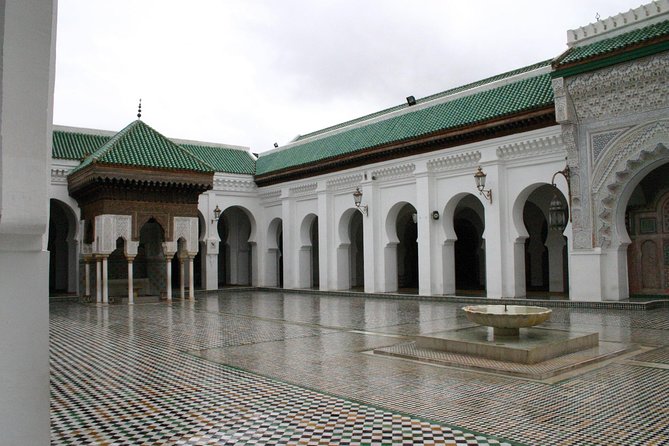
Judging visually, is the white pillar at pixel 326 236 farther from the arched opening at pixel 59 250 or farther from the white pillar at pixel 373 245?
the arched opening at pixel 59 250

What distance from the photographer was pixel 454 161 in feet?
37.2

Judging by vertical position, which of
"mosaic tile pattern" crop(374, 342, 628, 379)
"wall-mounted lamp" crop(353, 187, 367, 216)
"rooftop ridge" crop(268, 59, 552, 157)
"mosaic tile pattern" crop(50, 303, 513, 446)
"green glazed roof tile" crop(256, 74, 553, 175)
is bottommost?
"mosaic tile pattern" crop(50, 303, 513, 446)

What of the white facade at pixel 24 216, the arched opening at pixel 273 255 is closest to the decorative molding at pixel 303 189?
the arched opening at pixel 273 255

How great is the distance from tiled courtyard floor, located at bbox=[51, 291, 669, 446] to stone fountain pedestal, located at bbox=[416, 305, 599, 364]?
0.40 metres

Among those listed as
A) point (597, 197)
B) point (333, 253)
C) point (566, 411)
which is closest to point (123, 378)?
point (566, 411)

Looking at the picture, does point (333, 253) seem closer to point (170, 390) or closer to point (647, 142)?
point (647, 142)

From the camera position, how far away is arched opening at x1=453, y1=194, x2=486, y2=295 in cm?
1420

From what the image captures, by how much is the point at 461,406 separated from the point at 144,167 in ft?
32.9

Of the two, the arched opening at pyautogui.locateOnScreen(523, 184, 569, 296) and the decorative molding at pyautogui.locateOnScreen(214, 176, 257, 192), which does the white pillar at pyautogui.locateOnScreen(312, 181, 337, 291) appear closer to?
the decorative molding at pyautogui.locateOnScreen(214, 176, 257, 192)

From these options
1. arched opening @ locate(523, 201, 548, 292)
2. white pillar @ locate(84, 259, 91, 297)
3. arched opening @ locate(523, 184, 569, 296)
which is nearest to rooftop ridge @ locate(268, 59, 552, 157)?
arched opening @ locate(523, 184, 569, 296)

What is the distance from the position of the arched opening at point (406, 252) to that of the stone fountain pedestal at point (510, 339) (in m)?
9.63

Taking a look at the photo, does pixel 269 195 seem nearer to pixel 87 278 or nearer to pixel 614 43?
pixel 87 278

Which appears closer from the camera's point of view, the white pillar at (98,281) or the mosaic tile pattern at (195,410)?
the mosaic tile pattern at (195,410)

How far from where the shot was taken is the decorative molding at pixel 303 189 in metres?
14.7
